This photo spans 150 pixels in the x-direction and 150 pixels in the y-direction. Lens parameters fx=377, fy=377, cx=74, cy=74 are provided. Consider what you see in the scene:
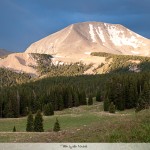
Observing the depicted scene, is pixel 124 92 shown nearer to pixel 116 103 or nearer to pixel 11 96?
pixel 116 103

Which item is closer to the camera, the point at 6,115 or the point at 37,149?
the point at 37,149

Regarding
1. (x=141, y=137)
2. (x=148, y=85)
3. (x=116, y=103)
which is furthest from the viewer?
(x=116, y=103)

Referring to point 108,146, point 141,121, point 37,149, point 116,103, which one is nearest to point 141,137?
point 141,121

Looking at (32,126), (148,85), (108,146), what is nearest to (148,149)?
(108,146)

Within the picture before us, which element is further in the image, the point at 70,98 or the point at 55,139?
the point at 70,98

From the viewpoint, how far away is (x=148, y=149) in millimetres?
10508

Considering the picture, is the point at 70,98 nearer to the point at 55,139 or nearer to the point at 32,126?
the point at 32,126

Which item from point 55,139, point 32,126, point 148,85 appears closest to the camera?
point 55,139

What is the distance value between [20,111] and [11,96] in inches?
230

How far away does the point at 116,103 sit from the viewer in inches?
4409

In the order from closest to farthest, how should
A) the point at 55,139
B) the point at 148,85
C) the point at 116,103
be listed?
the point at 55,139, the point at 148,85, the point at 116,103

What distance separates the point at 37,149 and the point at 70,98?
118 metres

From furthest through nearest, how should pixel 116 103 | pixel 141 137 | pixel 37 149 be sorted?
1. pixel 116 103
2. pixel 141 137
3. pixel 37 149

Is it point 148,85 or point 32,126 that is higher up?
point 148,85
